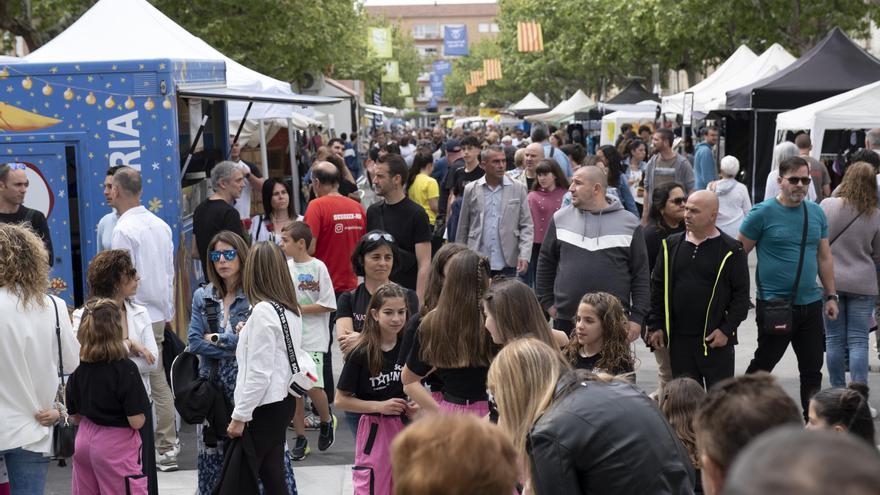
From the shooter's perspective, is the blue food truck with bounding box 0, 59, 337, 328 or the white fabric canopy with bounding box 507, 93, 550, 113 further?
the white fabric canopy with bounding box 507, 93, 550, 113

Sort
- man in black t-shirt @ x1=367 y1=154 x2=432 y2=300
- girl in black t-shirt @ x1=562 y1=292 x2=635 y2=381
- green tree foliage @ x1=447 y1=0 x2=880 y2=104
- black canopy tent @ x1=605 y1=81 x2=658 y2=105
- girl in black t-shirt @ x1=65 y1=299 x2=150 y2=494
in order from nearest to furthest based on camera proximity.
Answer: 1. girl in black t-shirt @ x1=65 y1=299 x2=150 y2=494
2. girl in black t-shirt @ x1=562 y1=292 x2=635 y2=381
3. man in black t-shirt @ x1=367 y1=154 x2=432 y2=300
4. green tree foliage @ x1=447 y1=0 x2=880 y2=104
5. black canopy tent @ x1=605 y1=81 x2=658 y2=105

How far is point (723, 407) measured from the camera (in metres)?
2.49

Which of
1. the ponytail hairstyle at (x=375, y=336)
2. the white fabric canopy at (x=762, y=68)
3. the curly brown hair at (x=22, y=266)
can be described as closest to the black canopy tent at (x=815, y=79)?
the white fabric canopy at (x=762, y=68)

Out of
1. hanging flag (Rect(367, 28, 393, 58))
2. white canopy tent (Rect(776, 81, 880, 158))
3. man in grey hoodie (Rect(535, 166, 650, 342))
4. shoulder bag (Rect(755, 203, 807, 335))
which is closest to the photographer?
man in grey hoodie (Rect(535, 166, 650, 342))

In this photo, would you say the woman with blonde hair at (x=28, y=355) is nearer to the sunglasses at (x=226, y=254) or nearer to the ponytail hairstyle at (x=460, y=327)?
the sunglasses at (x=226, y=254)

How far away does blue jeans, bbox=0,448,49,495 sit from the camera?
524 centimetres

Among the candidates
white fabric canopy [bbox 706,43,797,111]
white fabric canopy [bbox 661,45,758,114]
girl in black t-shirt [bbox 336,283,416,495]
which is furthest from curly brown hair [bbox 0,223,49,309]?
white fabric canopy [bbox 661,45,758,114]

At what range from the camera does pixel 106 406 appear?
559cm

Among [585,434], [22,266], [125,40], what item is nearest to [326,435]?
[22,266]

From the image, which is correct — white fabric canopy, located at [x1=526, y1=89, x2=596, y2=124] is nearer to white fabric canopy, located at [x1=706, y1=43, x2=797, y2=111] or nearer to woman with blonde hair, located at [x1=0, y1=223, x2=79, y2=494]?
white fabric canopy, located at [x1=706, y1=43, x2=797, y2=111]

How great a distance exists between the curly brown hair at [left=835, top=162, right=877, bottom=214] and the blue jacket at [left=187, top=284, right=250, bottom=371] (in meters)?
4.33

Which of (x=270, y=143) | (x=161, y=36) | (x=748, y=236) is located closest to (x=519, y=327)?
(x=748, y=236)

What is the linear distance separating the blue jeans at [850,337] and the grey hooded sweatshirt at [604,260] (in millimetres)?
1765

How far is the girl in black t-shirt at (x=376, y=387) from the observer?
546 centimetres
